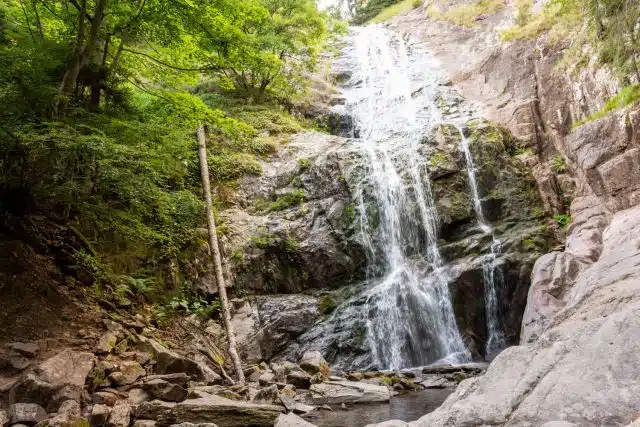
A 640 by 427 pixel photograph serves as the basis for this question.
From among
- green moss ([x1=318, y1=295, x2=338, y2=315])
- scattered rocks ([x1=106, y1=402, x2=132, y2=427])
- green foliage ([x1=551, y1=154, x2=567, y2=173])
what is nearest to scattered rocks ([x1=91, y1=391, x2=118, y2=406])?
scattered rocks ([x1=106, y1=402, x2=132, y2=427])

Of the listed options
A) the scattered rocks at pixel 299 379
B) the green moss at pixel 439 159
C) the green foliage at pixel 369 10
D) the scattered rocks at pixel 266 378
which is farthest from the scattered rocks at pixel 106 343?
the green foliage at pixel 369 10

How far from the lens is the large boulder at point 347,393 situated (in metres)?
7.53

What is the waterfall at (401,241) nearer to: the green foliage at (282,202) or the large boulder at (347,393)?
the green foliage at (282,202)

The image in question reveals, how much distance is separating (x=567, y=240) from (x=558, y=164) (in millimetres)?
4284

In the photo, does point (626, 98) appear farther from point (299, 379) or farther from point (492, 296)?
point (299, 379)

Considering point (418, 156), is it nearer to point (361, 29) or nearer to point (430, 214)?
point (430, 214)

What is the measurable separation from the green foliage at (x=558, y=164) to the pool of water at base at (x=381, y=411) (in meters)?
9.74

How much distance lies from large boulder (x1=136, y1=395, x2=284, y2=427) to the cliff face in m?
3.24

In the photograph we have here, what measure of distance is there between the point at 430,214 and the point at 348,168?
9.86ft

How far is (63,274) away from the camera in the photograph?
26.3 ft

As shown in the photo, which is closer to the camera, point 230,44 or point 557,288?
point 230,44

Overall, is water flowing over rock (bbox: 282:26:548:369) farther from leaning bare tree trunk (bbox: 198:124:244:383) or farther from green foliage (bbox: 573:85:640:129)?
green foliage (bbox: 573:85:640:129)

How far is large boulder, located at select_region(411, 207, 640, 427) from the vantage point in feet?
8.30

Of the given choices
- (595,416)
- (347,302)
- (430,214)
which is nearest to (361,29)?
(430,214)
